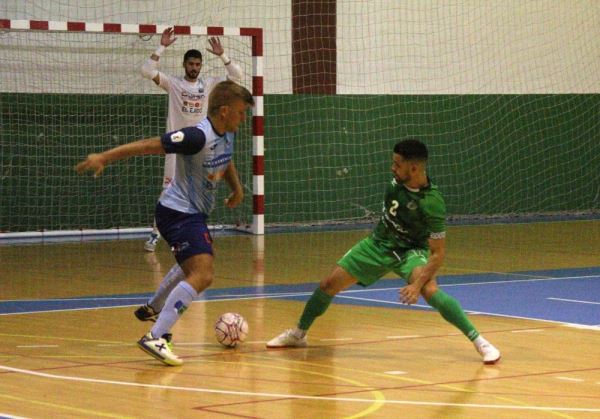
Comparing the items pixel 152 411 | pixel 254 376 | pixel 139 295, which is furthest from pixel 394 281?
pixel 152 411

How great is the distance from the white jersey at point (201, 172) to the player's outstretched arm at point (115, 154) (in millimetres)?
366

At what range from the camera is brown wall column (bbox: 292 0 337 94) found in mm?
19875

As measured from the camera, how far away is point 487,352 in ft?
26.9

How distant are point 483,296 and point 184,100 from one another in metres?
5.57

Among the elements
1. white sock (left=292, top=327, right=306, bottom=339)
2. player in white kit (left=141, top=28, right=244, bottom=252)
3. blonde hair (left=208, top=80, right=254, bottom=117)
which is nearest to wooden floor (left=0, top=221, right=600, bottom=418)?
white sock (left=292, top=327, right=306, bottom=339)

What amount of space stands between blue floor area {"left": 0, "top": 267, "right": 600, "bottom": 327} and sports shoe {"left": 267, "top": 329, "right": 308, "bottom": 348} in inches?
92.1

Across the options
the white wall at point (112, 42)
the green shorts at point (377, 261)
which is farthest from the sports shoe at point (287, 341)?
the white wall at point (112, 42)

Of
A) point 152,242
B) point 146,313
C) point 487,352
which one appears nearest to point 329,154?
point 152,242

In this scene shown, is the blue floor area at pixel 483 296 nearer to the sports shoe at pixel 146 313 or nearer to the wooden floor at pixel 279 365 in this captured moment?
the wooden floor at pixel 279 365

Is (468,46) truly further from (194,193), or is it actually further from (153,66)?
(194,193)

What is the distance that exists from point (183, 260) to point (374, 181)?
12199 millimetres

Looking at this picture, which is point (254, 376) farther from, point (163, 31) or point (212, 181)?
point (163, 31)

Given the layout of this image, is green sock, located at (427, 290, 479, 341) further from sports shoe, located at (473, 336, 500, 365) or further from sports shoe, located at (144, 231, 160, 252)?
sports shoe, located at (144, 231, 160, 252)

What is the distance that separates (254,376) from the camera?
7688 mm
